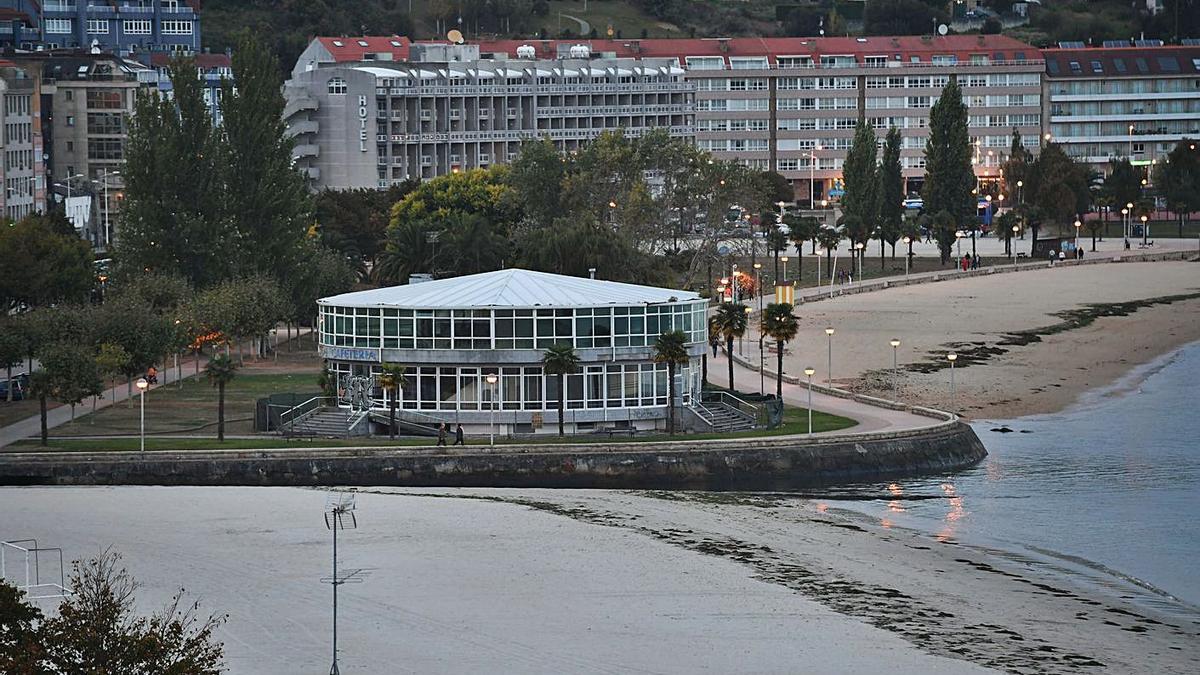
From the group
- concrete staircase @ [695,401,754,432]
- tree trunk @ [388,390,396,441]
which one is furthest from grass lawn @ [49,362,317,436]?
concrete staircase @ [695,401,754,432]

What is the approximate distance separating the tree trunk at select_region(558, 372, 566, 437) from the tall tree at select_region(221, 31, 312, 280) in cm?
3520

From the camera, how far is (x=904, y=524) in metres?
70.1

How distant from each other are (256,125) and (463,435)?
38.1 metres

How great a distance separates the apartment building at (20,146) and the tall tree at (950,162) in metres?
64.8

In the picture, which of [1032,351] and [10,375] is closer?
[10,375]

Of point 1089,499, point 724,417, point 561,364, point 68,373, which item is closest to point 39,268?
point 68,373

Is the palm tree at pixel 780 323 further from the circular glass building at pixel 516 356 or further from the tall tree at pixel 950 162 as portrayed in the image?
the tall tree at pixel 950 162

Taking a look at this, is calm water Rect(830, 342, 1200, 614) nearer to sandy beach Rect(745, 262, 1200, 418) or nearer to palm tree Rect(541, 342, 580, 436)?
sandy beach Rect(745, 262, 1200, 418)

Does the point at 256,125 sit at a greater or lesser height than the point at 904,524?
greater

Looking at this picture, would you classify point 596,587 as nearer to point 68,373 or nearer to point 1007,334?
point 68,373

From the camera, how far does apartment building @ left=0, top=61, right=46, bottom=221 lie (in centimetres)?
14988

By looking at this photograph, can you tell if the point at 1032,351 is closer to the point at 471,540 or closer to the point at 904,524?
the point at 904,524

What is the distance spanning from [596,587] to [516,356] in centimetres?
2519

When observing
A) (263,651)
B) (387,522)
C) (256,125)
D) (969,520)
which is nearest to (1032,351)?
(256,125)
